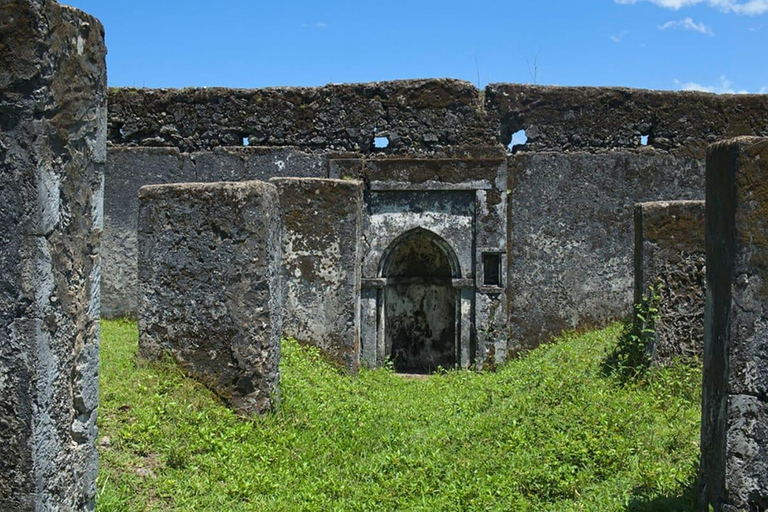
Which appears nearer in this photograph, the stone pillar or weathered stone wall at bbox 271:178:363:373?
the stone pillar

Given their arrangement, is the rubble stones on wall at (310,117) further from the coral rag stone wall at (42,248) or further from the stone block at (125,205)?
the coral rag stone wall at (42,248)

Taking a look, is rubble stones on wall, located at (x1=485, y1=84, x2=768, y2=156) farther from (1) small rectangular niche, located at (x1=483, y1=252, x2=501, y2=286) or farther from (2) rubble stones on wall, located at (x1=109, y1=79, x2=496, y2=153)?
(1) small rectangular niche, located at (x1=483, y1=252, x2=501, y2=286)

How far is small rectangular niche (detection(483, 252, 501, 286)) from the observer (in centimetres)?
991

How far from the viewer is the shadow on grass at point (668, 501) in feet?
13.2

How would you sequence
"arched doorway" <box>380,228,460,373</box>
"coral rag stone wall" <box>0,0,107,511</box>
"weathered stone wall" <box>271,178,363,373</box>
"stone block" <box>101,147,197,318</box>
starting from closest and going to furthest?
"coral rag stone wall" <box>0,0,107,511</box>
"weathered stone wall" <box>271,178,363,373</box>
"stone block" <box>101,147,197,318</box>
"arched doorway" <box>380,228,460,373</box>

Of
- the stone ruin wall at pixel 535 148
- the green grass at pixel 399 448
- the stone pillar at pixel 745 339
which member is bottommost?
the green grass at pixel 399 448

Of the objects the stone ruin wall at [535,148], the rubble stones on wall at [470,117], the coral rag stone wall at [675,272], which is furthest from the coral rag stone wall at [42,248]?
the rubble stones on wall at [470,117]

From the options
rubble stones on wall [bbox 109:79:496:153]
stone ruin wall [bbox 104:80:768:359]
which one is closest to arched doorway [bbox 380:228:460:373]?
stone ruin wall [bbox 104:80:768:359]

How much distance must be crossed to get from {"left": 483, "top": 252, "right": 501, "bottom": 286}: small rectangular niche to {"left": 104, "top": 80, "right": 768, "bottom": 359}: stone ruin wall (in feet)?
0.45

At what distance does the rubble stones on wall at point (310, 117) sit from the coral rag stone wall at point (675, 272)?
3.51m

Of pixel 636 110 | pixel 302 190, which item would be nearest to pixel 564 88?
pixel 636 110

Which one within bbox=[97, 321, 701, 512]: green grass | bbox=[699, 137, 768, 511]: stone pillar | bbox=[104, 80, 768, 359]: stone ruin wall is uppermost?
bbox=[104, 80, 768, 359]: stone ruin wall

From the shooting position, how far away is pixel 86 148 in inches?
128

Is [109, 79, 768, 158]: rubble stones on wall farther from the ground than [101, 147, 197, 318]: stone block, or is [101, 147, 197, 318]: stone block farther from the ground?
[109, 79, 768, 158]: rubble stones on wall
